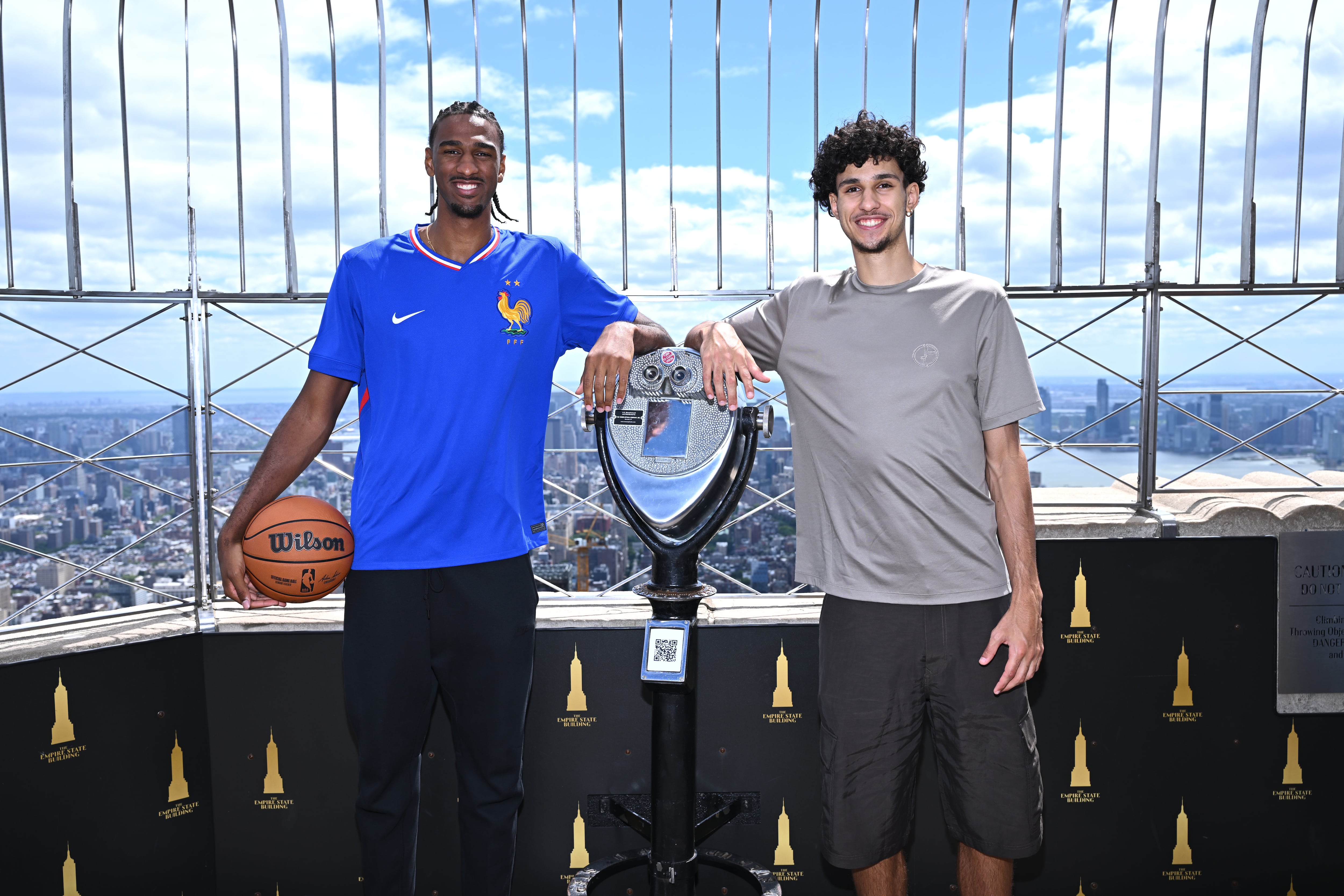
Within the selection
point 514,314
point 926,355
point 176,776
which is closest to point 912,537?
point 926,355

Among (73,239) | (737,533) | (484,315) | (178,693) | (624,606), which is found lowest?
(178,693)

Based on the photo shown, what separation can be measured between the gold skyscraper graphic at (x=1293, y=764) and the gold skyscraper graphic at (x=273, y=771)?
11.7 feet

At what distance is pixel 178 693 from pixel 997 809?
262cm

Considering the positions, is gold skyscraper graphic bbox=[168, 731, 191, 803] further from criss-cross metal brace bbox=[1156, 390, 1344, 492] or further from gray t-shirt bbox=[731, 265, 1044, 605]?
criss-cross metal brace bbox=[1156, 390, 1344, 492]

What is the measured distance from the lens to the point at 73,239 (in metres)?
2.86

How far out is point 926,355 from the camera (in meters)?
1.92

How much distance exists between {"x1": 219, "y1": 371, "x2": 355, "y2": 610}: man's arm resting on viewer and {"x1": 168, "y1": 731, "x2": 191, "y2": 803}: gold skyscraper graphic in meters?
1.12

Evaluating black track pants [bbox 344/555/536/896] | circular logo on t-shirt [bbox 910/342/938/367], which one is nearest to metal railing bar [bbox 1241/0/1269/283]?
circular logo on t-shirt [bbox 910/342/938/367]

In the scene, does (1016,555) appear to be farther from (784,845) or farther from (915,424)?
(784,845)

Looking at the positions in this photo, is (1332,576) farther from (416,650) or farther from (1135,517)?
(416,650)

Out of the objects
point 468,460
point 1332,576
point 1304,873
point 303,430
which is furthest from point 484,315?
point 1304,873

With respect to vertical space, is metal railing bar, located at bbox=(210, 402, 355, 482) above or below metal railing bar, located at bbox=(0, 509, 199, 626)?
above

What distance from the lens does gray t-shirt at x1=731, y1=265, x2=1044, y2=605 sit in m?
1.92

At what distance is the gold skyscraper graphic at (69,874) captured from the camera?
2691 millimetres
